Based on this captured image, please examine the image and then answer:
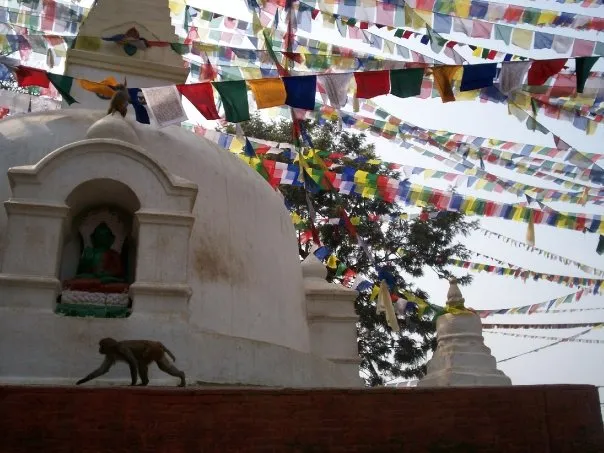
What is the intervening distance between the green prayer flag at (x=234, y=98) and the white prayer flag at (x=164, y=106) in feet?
1.64

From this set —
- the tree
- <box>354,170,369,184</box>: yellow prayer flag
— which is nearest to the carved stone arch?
<box>354,170,369,184</box>: yellow prayer flag

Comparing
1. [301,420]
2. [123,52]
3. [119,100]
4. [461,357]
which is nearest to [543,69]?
[461,357]

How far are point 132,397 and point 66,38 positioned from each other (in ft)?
24.8

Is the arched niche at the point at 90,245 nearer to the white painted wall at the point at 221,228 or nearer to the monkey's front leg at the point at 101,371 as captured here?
the white painted wall at the point at 221,228

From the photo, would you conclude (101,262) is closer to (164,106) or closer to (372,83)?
(164,106)

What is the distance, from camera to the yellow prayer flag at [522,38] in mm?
8414

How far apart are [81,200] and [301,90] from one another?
288 cm

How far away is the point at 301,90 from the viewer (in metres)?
7.55

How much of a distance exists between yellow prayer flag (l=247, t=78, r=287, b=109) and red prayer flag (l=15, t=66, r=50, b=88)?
2740mm

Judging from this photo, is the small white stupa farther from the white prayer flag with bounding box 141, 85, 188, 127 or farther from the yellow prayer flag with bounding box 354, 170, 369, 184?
the white prayer flag with bounding box 141, 85, 188, 127

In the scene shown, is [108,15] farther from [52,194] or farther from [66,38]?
[52,194]

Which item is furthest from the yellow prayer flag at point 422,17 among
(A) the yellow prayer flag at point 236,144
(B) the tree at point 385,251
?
(B) the tree at point 385,251

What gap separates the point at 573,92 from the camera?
27.2ft

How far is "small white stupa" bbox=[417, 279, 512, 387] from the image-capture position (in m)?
7.66
